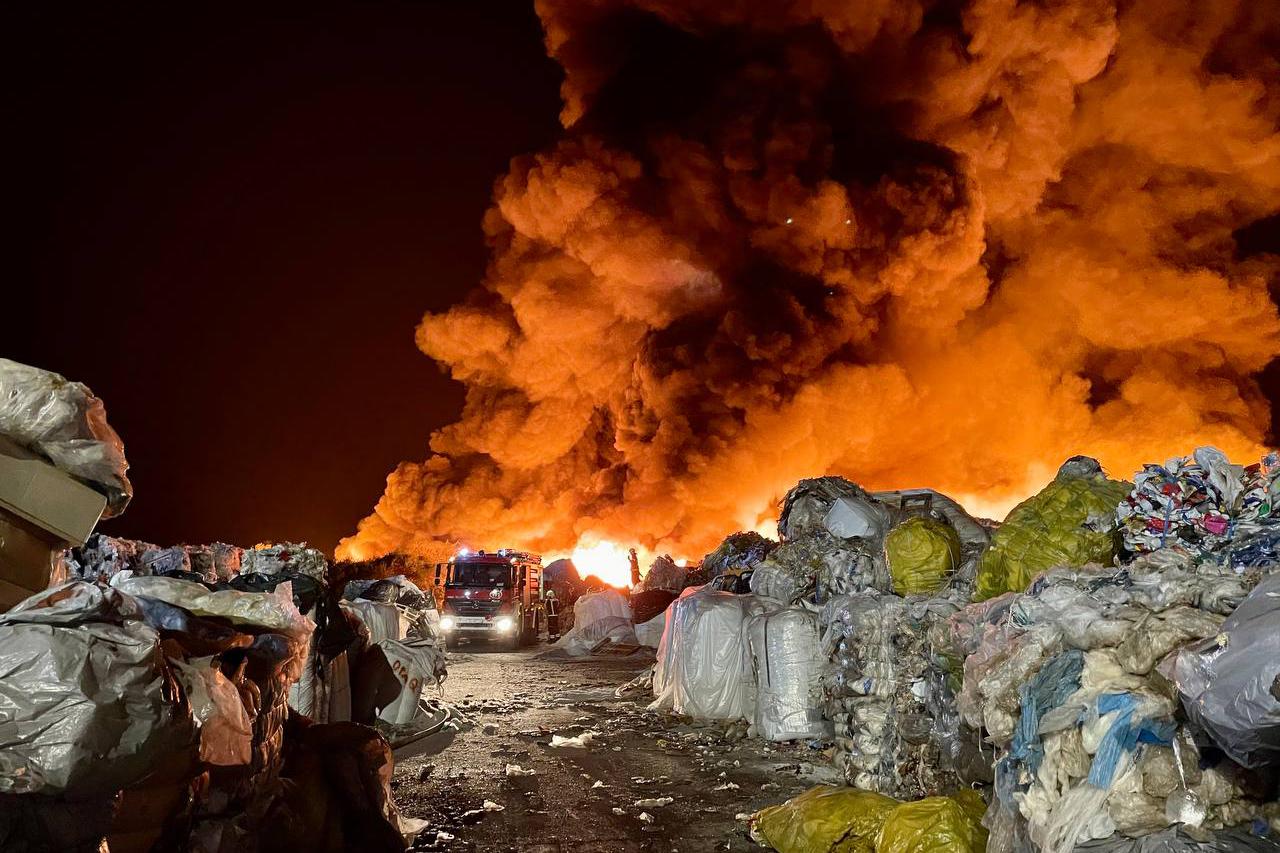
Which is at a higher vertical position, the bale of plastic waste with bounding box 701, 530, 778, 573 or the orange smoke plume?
the orange smoke plume

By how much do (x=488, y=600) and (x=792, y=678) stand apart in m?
11.0

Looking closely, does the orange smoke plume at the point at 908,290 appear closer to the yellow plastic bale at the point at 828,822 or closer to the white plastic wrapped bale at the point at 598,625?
the white plastic wrapped bale at the point at 598,625

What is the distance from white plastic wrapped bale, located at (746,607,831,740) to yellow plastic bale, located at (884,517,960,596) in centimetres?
122

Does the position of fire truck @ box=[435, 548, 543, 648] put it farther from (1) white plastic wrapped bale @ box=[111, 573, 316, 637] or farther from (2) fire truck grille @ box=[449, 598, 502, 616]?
(1) white plastic wrapped bale @ box=[111, 573, 316, 637]

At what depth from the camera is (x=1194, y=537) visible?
3.51 meters

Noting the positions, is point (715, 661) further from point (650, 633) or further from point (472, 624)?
point (472, 624)

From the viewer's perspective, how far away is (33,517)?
2604 mm

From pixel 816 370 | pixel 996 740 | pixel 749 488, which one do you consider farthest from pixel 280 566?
pixel 816 370

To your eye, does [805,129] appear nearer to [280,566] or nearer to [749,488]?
[749,488]

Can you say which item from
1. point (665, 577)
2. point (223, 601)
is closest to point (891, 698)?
point (223, 601)

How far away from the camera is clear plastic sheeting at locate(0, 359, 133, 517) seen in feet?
8.46

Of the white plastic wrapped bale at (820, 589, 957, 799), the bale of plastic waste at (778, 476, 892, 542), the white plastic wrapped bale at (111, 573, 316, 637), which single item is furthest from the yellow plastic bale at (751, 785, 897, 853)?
the bale of plastic waste at (778, 476, 892, 542)

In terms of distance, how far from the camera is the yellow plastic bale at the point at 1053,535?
410cm

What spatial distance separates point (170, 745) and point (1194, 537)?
380 cm
